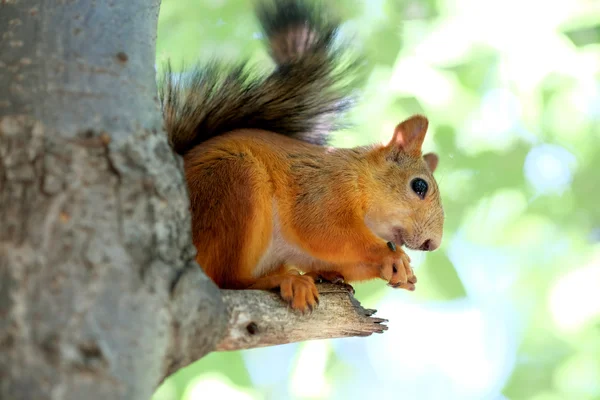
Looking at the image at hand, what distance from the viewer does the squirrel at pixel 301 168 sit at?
5.79 ft

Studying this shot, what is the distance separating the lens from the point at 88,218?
98 centimetres

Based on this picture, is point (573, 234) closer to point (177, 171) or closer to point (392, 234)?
point (392, 234)

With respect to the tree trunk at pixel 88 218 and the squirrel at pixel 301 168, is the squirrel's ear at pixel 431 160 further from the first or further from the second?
the tree trunk at pixel 88 218

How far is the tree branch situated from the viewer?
4.20ft

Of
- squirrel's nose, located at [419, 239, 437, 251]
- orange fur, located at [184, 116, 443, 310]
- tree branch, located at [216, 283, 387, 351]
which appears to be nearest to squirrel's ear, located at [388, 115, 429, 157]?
orange fur, located at [184, 116, 443, 310]

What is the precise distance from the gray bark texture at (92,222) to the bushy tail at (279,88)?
26.6 inches

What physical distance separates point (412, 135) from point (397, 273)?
531 millimetres

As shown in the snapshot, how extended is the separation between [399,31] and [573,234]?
1332 mm

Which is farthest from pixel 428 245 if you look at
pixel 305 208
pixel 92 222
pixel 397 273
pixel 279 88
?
pixel 92 222

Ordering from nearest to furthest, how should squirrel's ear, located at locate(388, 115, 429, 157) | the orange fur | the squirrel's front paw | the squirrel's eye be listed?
the orange fur < the squirrel's front paw < the squirrel's eye < squirrel's ear, located at locate(388, 115, 429, 157)

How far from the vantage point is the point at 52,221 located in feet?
3.16

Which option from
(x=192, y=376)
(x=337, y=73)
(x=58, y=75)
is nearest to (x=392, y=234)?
(x=337, y=73)

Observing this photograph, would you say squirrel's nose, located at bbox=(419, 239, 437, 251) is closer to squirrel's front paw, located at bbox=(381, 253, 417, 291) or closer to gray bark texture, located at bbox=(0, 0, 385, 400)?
squirrel's front paw, located at bbox=(381, 253, 417, 291)

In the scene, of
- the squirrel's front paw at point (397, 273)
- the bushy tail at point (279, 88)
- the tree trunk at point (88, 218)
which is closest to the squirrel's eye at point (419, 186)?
the squirrel's front paw at point (397, 273)
